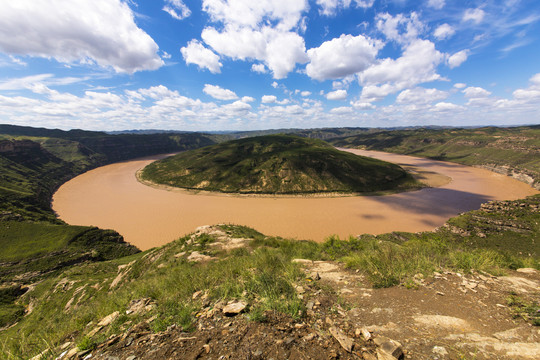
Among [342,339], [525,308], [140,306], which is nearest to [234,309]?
[342,339]

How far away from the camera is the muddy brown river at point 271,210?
5197 cm

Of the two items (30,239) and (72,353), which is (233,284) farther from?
(30,239)

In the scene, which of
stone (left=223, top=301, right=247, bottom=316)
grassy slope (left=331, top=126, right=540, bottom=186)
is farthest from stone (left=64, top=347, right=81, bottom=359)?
grassy slope (left=331, top=126, right=540, bottom=186)

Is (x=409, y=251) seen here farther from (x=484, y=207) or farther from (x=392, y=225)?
(x=484, y=207)

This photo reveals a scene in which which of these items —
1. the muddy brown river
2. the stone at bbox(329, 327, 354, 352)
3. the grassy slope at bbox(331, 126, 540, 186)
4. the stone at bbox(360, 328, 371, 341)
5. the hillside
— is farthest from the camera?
the grassy slope at bbox(331, 126, 540, 186)

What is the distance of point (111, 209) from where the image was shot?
68812 mm

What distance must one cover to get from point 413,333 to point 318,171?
97524 mm

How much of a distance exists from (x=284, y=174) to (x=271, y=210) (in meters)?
33.3

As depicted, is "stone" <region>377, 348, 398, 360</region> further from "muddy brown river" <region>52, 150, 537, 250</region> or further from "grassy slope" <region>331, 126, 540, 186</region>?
"grassy slope" <region>331, 126, 540, 186</region>

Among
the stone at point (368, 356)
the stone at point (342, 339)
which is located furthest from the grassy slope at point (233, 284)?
the stone at point (368, 356)

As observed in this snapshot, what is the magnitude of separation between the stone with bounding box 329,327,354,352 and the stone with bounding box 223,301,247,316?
2467mm

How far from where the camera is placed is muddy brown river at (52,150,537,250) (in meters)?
52.0

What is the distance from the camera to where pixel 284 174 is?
320ft

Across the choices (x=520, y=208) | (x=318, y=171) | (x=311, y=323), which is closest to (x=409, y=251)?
(x=311, y=323)
